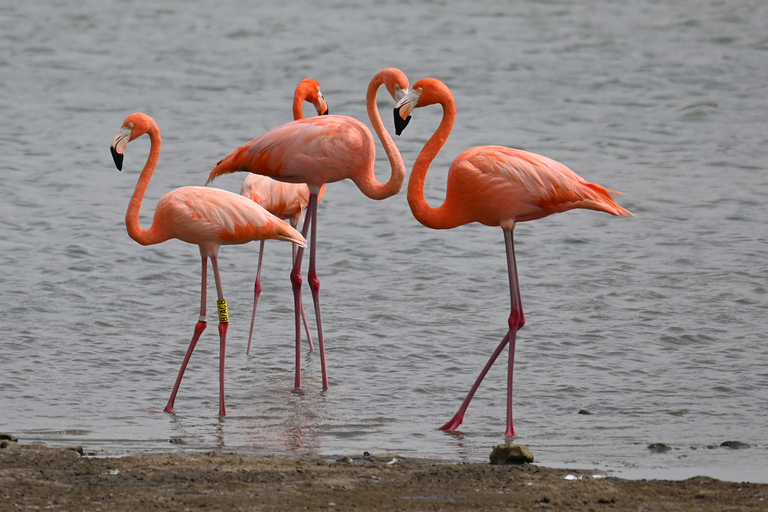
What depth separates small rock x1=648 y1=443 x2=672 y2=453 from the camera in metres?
5.70

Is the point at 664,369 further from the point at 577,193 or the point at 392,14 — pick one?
the point at 392,14

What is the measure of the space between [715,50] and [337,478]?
1718cm

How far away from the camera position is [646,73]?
18.5 metres

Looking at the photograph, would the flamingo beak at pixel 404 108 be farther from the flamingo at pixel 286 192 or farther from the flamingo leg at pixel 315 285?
the flamingo at pixel 286 192

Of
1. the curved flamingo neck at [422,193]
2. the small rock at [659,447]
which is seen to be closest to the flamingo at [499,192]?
the curved flamingo neck at [422,193]

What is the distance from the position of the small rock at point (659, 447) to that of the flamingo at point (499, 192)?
0.83m

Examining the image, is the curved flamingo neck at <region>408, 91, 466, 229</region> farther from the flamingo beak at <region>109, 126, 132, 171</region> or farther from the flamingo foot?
the flamingo beak at <region>109, 126, 132, 171</region>

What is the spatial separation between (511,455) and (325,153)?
8.60 feet

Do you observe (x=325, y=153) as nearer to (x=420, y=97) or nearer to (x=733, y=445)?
(x=420, y=97)

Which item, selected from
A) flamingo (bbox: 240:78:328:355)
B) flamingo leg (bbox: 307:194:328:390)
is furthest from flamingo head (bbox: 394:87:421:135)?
flamingo (bbox: 240:78:328:355)

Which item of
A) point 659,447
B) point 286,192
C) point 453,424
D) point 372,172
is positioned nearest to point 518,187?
point 372,172

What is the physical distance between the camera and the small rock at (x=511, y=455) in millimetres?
5211

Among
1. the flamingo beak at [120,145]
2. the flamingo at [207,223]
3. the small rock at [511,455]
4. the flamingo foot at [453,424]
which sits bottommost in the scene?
the flamingo foot at [453,424]

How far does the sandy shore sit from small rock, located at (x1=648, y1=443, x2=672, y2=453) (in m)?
0.71
